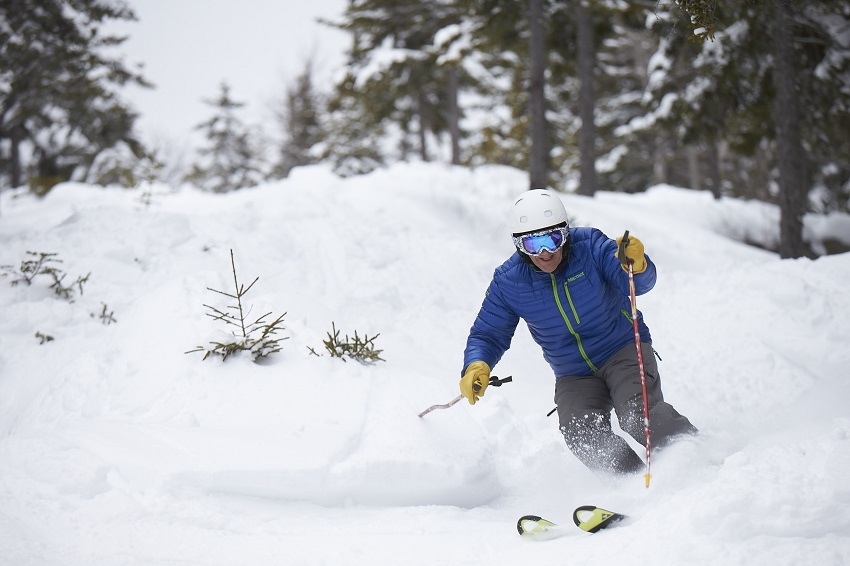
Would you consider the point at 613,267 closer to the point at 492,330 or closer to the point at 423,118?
the point at 492,330

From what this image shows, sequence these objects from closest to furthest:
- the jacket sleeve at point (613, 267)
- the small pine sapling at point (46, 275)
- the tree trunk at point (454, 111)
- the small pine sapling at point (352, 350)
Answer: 1. the jacket sleeve at point (613, 267)
2. the small pine sapling at point (352, 350)
3. the small pine sapling at point (46, 275)
4. the tree trunk at point (454, 111)

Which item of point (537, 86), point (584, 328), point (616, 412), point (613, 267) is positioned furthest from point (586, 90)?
point (616, 412)

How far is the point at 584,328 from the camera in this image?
3.80 m

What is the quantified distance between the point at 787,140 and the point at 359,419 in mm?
7985

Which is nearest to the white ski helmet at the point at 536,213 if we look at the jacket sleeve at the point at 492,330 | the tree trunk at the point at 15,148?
the jacket sleeve at the point at 492,330

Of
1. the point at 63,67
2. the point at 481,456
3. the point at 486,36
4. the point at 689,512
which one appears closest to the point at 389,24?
the point at 486,36

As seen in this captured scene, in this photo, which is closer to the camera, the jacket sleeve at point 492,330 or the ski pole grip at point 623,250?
the ski pole grip at point 623,250

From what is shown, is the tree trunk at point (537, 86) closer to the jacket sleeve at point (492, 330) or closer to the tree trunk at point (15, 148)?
the jacket sleeve at point (492, 330)

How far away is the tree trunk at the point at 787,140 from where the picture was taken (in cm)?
781

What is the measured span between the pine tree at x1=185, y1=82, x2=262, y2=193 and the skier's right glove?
89.2ft

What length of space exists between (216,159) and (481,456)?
28.1m

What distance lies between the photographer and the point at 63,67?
41.4 ft

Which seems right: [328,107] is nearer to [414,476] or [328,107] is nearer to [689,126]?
[689,126]

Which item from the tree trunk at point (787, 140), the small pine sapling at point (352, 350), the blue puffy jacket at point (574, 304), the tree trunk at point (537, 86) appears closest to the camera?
the blue puffy jacket at point (574, 304)
